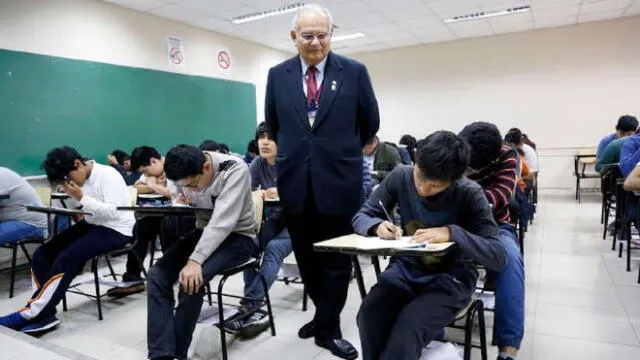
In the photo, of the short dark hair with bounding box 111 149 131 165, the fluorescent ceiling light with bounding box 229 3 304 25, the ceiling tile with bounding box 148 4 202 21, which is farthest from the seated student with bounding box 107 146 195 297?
the fluorescent ceiling light with bounding box 229 3 304 25

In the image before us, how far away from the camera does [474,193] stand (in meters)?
1.46

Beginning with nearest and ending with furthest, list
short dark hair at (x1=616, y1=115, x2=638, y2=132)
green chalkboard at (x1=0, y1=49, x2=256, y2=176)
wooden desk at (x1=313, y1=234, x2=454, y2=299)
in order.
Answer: wooden desk at (x1=313, y1=234, x2=454, y2=299)
green chalkboard at (x1=0, y1=49, x2=256, y2=176)
short dark hair at (x1=616, y1=115, x2=638, y2=132)

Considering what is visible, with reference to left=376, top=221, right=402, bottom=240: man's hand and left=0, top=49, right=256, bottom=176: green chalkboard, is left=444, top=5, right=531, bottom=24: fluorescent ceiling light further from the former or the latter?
left=376, top=221, right=402, bottom=240: man's hand

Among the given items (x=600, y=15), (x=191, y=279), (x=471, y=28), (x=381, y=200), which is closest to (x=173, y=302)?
(x=191, y=279)

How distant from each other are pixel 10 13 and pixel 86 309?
3.17m

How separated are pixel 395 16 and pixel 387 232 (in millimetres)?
5832

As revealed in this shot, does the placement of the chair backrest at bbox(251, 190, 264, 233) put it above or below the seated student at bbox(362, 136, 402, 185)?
below

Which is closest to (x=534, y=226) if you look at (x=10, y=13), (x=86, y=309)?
(x=86, y=309)

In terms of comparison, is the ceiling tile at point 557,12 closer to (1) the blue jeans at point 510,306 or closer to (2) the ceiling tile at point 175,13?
→ (2) the ceiling tile at point 175,13

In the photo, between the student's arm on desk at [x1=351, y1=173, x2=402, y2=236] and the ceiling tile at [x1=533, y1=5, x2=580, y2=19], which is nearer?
the student's arm on desk at [x1=351, y1=173, x2=402, y2=236]

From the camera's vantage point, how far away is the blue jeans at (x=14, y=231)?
3152 mm

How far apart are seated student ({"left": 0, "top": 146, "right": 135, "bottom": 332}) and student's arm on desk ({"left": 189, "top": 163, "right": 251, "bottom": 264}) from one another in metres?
1.01

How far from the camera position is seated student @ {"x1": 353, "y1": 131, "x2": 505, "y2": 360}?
1.33 meters

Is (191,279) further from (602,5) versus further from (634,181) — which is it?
(602,5)
